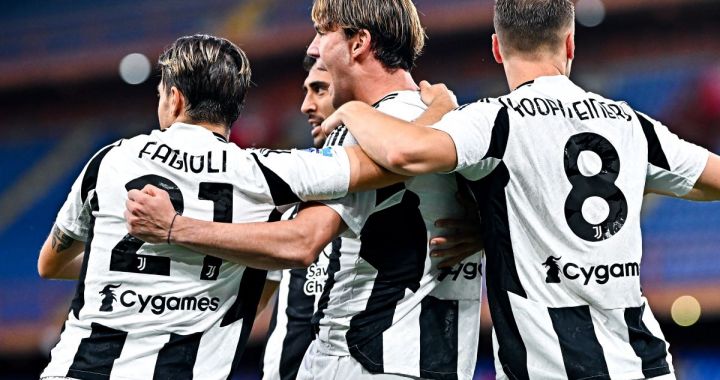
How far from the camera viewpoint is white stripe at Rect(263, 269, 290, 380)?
4473 mm

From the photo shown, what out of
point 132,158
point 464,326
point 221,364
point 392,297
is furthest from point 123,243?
point 464,326

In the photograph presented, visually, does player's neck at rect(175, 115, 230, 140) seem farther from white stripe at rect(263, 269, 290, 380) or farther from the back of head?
white stripe at rect(263, 269, 290, 380)

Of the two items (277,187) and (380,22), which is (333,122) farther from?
(380,22)

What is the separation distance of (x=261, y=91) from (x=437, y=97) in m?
7.04

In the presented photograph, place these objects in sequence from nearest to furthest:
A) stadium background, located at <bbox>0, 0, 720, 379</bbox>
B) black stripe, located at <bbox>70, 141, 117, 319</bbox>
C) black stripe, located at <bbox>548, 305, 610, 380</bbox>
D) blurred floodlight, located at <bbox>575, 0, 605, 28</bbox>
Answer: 1. black stripe, located at <bbox>548, 305, 610, 380</bbox>
2. black stripe, located at <bbox>70, 141, 117, 319</bbox>
3. stadium background, located at <bbox>0, 0, 720, 379</bbox>
4. blurred floodlight, located at <bbox>575, 0, 605, 28</bbox>

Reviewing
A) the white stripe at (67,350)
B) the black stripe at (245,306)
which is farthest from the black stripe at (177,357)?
the white stripe at (67,350)

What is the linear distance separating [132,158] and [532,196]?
3.82 feet

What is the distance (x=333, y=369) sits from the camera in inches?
116

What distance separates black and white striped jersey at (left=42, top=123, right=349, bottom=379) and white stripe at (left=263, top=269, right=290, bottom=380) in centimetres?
166

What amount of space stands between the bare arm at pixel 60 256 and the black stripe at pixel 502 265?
1.32m

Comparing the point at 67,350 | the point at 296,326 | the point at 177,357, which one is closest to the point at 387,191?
the point at 177,357

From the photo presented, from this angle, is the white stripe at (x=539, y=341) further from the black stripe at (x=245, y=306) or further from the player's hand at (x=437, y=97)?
the black stripe at (x=245, y=306)

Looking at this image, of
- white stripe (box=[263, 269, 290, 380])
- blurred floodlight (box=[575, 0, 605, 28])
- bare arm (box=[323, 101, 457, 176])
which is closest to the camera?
bare arm (box=[323, 101, 457, 176])

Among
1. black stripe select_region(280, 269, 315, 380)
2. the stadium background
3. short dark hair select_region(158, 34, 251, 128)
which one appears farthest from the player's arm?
the stadium background
